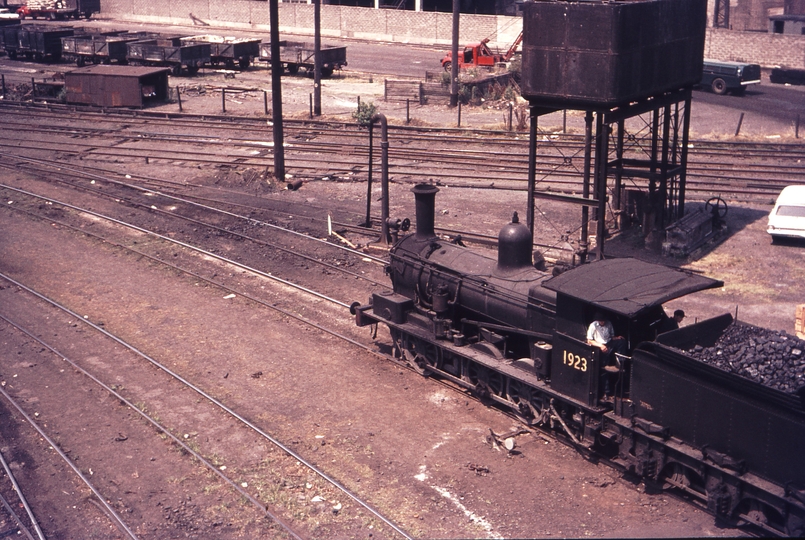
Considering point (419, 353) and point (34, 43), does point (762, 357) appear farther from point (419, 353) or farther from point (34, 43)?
point (34, 43)

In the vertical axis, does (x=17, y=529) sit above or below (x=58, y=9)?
below

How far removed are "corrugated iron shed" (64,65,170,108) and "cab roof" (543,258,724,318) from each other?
33653mm

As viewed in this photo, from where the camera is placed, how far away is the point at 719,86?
4362 centimetres

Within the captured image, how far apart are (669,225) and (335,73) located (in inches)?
1340

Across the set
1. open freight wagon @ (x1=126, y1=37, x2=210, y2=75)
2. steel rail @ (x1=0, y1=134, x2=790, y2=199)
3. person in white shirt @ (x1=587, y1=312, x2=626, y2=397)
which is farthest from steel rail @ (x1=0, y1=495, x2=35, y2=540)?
open freight wagon @ (x1=126, y1=37, x2=210, y2=75)

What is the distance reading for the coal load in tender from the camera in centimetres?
966

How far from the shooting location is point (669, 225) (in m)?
22.0

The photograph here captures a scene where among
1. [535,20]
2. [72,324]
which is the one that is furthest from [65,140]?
[535,20]

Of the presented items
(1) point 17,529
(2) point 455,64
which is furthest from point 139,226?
(2) point 455,64

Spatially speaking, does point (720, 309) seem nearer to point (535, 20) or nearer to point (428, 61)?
point (535, 20)

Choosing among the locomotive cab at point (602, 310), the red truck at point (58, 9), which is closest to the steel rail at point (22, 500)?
the locomotive cab at point (602, 310)

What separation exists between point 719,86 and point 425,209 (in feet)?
111

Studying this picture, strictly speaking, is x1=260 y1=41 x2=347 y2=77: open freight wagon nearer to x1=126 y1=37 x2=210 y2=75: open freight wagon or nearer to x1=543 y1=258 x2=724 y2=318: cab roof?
x1=126 y1=37 x2=210 y2=75: open freight wagon

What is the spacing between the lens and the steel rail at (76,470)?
1044 centimetres
